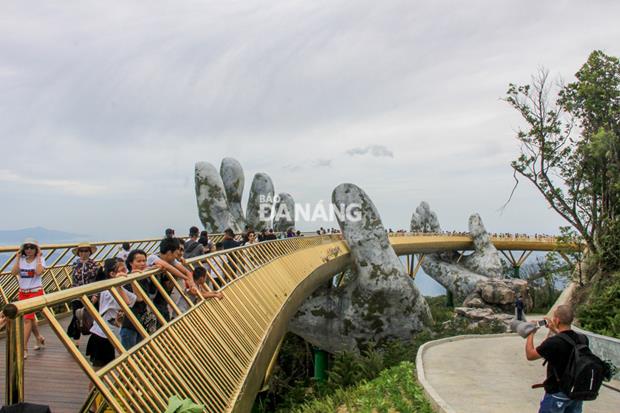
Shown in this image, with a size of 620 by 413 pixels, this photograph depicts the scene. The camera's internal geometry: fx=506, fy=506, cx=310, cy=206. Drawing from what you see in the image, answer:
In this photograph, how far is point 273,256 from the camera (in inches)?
550

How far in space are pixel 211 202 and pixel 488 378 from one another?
2599cm

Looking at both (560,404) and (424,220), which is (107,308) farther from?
(424,220)

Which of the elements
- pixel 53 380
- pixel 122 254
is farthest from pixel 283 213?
pixel 53 380

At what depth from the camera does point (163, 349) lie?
4812mm

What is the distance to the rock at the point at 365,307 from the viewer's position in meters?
22.8

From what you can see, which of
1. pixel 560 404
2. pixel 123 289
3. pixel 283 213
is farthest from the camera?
pixel 283 213

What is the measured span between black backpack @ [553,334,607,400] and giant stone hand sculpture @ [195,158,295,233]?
2965 cm

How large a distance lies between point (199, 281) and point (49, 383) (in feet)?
6.72

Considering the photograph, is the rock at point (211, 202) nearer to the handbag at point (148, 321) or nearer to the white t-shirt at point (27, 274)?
the white t-shirt at point (27, 274)

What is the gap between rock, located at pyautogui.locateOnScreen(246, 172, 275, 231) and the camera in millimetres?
36406

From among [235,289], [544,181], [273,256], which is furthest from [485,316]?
[235,289]

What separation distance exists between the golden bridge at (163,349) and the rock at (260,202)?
23.0 metres

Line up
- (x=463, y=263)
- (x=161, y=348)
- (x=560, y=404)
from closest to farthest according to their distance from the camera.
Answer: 1. (x=161, y=348)
2. (x=560, y=404)
3. (x=463, y=263)

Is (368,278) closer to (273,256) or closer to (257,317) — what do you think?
(273,256)
